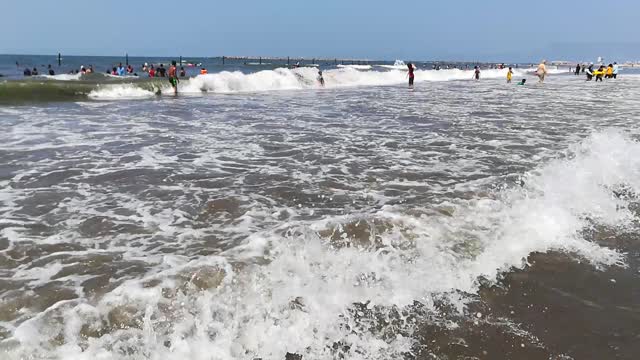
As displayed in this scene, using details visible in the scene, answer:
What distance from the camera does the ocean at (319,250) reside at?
353 centimetres

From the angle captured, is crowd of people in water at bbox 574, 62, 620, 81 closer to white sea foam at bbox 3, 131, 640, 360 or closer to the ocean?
the ocean

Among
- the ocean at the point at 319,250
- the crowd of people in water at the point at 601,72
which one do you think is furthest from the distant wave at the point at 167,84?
the crowd of people in water at the point at 601,72

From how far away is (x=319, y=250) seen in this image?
4.77 meters

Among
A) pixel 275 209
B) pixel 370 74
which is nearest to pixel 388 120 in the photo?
pixel 275 209

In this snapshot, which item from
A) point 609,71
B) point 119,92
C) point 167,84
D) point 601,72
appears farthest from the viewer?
point 609,71

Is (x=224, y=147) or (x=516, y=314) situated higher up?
(x=224, y=147)

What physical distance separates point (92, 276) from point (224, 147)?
648cm

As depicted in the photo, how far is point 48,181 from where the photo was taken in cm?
747

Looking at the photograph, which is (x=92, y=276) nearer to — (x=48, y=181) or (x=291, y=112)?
(x=48, y=181)

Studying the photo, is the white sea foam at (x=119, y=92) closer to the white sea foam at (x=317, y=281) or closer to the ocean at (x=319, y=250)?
the ocean at (x=319, y=250)

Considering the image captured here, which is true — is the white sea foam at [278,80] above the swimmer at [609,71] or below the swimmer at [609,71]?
below

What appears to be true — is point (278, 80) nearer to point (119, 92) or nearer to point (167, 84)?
point (167, 84)

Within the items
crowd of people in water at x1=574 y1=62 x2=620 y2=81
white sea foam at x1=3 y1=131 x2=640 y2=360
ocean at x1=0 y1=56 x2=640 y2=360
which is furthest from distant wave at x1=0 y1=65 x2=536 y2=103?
white sea foam at x1=3 y1=131 x2=640 y2=360

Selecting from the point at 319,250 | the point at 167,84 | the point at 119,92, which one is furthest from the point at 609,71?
the point at 319,250
